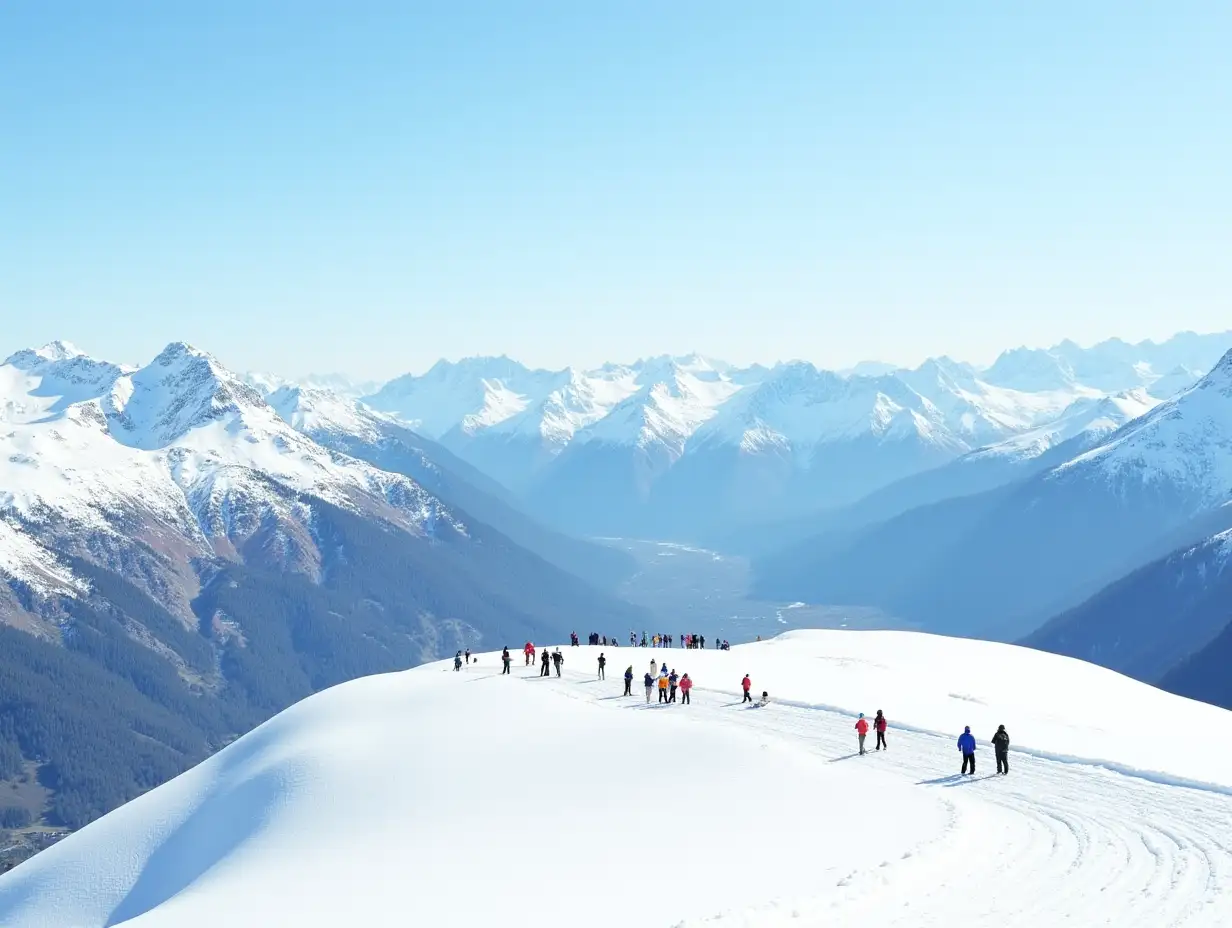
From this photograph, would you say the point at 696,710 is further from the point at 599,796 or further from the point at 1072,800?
the point at 1072,800

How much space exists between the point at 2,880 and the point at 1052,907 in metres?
65.6

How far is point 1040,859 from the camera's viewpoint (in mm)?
34562

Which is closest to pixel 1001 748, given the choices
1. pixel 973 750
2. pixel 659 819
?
pixel 973 750

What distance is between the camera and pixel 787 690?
7188 centimetres

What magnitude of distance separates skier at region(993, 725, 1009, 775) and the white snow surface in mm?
617

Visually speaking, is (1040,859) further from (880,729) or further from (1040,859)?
(880,729)

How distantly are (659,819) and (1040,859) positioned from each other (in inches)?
585

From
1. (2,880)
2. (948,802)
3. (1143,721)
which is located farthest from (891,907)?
(2,880)

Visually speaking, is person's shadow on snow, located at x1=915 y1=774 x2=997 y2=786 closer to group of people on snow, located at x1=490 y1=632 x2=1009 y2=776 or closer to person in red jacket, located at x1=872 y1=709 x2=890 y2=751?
group of people on snow, located at x1=490 y1=632 x2=1009 y2=776

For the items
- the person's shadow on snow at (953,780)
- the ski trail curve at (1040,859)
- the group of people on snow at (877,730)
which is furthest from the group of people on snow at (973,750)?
the group of people on snow at (877,730)

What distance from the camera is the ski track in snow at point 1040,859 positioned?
29953mm

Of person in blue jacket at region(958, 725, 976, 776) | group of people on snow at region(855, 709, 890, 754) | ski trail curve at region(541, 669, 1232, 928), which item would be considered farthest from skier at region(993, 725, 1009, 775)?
group of people on snow at region(855, 709, 890, 754)

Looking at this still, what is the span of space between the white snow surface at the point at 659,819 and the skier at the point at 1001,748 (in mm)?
617

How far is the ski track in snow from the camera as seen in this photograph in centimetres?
2995
